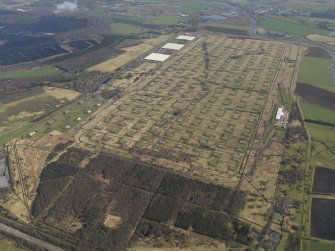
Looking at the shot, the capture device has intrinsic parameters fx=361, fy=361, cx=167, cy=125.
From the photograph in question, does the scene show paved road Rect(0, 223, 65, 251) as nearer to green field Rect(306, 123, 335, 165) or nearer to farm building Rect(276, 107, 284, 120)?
green field Rect(306, 123, 335, 165)

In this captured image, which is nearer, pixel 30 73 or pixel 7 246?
pixel 7 246

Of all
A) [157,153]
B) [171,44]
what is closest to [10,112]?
[157,153]

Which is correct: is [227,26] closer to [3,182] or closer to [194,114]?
[194,114]

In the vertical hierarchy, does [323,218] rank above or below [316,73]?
below

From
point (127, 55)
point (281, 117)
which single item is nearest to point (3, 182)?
point (281, 117)

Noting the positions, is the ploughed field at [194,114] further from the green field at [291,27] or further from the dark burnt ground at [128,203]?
the green field at [291,27]

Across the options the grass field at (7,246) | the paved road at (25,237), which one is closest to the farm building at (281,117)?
the paved road at (25,237)
